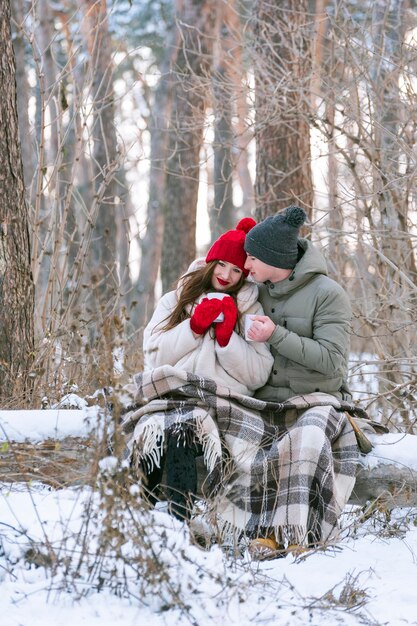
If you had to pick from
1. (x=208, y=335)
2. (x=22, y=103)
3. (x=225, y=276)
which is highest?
(x=22, y=103)

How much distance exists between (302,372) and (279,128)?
3903 mm

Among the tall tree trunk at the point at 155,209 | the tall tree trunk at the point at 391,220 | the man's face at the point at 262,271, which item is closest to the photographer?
the man's face at the point at 262,271

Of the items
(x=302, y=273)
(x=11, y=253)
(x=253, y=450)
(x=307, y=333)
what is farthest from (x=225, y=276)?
(x=11, y=253)

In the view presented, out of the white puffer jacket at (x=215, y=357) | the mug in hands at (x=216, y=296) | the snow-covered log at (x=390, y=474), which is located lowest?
the snow-covered log at (x=390, y=474)

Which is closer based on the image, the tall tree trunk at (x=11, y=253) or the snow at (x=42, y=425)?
the snow at (x=42, y=425)

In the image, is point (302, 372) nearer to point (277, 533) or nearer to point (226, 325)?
point (226, 325)

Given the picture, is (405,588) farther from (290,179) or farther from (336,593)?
(290,179)

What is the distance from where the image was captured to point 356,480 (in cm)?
430

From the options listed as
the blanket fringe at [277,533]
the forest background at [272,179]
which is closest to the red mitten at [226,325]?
the forest background at [272,179]

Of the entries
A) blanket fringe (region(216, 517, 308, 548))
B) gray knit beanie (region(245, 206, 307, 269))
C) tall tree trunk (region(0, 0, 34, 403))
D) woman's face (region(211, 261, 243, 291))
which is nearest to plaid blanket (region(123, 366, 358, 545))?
blanket fringe (region(216, 517, 308, 548))

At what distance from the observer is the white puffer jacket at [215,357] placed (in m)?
4.18

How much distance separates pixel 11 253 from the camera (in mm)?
5043

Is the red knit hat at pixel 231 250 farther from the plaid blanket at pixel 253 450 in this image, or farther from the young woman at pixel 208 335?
the plaid blanket at pixel 253 450

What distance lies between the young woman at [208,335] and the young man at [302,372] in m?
0.09
